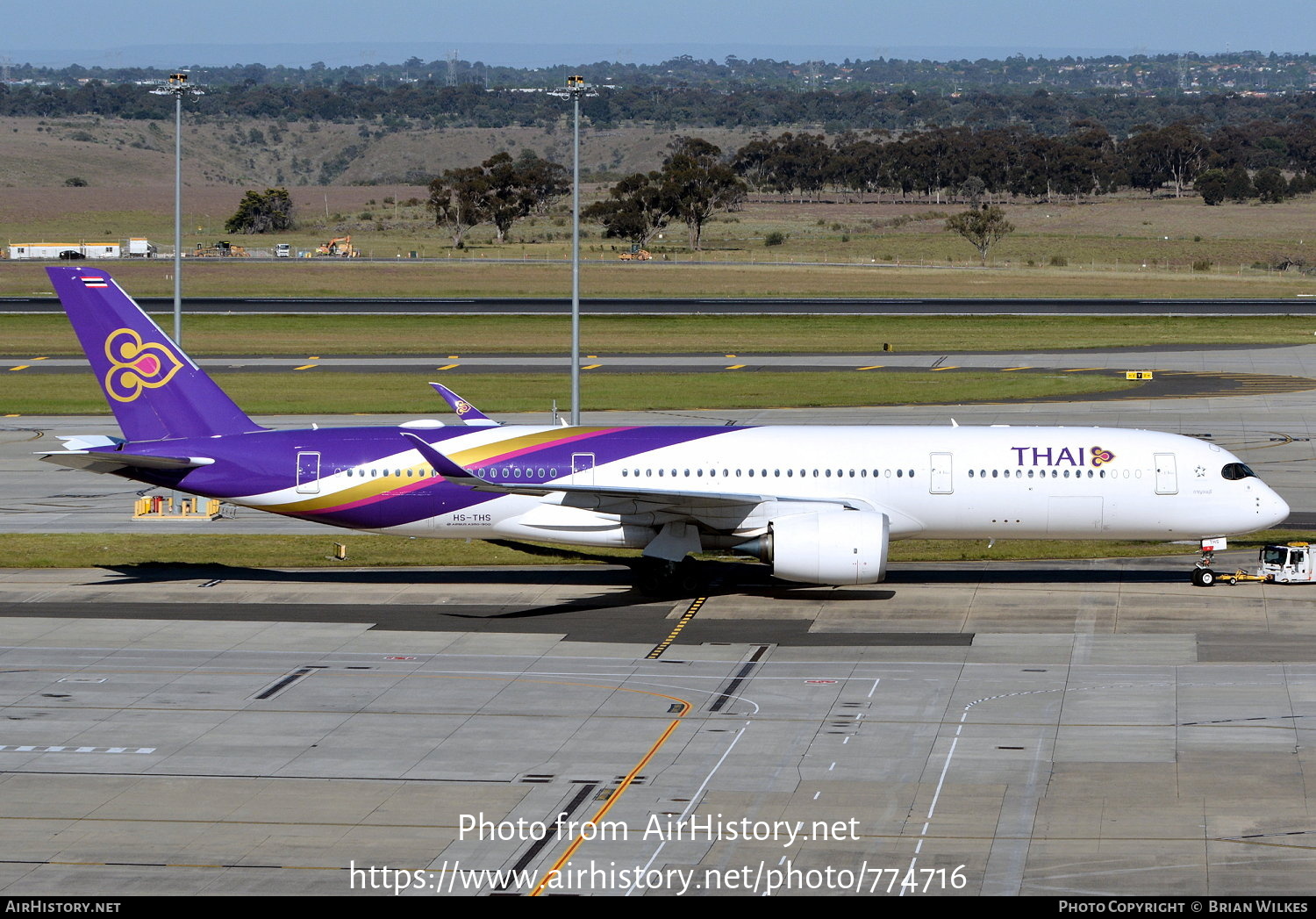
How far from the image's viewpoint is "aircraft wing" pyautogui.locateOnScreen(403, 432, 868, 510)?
36469mm

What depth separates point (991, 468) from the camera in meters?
38.3

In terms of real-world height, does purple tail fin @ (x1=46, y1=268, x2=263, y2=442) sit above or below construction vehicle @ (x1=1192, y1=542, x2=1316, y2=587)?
above

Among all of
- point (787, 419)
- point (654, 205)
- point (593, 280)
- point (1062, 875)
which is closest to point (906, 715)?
point (1062, 875)

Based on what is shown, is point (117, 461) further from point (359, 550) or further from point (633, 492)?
point (633, 492)

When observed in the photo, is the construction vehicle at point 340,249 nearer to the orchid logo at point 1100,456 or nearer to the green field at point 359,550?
the green field at point 359,550

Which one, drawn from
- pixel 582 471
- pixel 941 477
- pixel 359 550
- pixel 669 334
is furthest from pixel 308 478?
pixel 669 334

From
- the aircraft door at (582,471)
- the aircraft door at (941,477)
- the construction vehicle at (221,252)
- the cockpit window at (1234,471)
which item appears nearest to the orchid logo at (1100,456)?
the cockpit window at (1234,471)

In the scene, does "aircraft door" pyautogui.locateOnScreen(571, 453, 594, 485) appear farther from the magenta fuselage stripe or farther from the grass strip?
the grass strip

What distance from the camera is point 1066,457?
3838cm

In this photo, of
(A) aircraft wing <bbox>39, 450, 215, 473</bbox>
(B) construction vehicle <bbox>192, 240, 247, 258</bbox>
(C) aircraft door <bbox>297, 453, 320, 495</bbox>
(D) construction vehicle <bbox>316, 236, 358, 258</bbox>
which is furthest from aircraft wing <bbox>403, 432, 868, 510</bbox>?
(D) construction vehicle <bbox>316, 236, 358, 258</bbox>

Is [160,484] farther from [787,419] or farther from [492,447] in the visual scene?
[787,419]

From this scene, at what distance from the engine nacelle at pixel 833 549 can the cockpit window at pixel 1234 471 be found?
9.37m

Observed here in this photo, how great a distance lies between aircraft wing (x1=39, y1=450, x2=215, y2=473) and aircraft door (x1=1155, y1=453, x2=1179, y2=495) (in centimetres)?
2498
